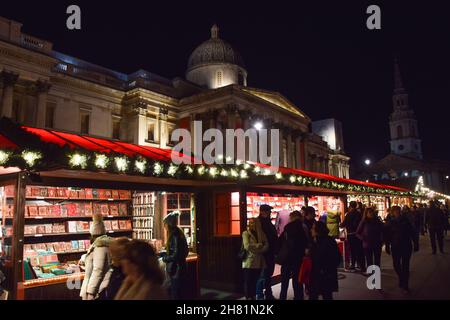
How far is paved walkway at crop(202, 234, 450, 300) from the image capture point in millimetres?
7930

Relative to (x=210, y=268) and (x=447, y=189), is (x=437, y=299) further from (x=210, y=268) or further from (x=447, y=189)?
(x=447, y=189)

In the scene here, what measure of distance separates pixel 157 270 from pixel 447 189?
10628cm

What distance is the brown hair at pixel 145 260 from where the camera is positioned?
9.53 ft

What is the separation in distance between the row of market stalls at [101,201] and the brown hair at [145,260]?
349cm

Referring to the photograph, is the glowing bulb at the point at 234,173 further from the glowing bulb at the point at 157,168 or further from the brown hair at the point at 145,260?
the brown hair at the point at 145,260

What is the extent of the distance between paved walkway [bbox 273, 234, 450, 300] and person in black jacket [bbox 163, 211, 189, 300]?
10.0ft

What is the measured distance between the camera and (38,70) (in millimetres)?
23078

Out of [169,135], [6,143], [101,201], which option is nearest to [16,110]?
[169,135]

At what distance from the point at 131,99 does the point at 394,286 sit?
25.7 meters

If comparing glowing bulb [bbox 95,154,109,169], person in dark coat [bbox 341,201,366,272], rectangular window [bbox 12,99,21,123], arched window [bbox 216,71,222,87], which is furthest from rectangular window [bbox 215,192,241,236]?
arched window [bbox 216,71,222,87]

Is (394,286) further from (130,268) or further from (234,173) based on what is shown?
(130,268)

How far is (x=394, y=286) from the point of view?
29.3 feet
